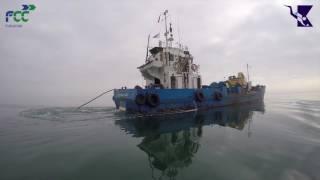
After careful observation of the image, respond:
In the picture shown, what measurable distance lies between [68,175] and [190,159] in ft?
12.1

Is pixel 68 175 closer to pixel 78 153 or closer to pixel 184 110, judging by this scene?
pixel 78 153

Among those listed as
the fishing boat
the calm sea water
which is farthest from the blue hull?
the calm sea water

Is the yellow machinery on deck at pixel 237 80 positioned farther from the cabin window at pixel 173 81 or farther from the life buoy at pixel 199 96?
the cabin window at pixel 173 81

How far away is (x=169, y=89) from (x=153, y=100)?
193 cm

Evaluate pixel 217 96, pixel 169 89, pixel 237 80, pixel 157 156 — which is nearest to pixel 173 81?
pixel 169 89

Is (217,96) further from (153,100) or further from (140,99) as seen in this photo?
(140,99)

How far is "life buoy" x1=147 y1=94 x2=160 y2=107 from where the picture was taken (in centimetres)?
1650

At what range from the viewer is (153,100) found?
16.7 meters

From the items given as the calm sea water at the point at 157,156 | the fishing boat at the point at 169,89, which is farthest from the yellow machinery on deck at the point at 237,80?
the calm sea water at the point at 157,156

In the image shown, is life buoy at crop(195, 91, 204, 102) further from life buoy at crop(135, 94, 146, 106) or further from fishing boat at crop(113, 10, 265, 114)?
life buoy at crop(135, 94, 146, 106)

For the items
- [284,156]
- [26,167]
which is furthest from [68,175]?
[284,156]

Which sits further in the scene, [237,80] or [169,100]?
[237,80]

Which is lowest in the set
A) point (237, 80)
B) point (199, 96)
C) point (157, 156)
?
point (157, 156)

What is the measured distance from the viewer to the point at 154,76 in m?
20.1
